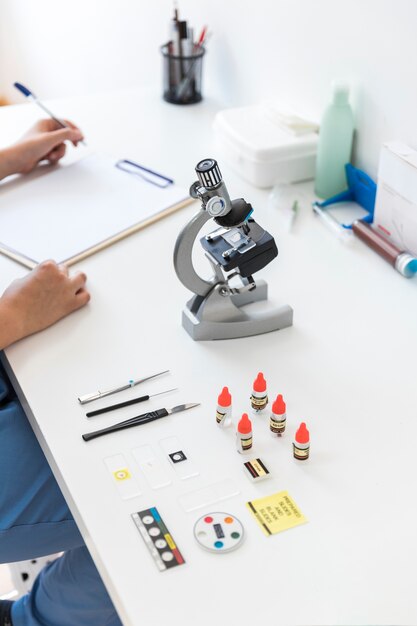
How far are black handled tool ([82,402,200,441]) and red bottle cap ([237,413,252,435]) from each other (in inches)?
4.0

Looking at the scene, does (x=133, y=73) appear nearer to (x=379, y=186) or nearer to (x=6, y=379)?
(x=379, y=186)

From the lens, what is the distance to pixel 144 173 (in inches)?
58.0

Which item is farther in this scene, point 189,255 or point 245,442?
point 189,255

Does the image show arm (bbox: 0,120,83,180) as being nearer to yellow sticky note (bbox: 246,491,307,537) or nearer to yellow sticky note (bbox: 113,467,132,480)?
yellow sticky note (bbox: 113,467,132,480)

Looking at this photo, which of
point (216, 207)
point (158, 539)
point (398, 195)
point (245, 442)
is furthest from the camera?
point (398, 195)

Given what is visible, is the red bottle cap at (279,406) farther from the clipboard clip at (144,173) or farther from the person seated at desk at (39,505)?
the clipboard clip at (144,173)

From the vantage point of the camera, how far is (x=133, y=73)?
89.6 inches

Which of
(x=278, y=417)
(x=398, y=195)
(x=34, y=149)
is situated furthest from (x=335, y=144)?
(x=278, y=417)

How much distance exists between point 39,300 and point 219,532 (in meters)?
0.48

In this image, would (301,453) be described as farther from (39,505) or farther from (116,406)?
(39,505)

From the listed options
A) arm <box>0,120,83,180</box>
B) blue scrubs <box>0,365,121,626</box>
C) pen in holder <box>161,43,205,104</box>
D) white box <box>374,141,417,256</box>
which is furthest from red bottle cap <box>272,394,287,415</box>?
pen in holder <box>161,43,205,104</box>

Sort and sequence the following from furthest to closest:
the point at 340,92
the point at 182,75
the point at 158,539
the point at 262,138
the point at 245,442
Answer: the point at 182,75 → the point at 262,138 → the point at 340,92 → the point at 245,442 → the point at 158,539

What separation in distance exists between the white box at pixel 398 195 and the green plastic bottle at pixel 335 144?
142 millimetres

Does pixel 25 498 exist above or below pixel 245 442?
below
